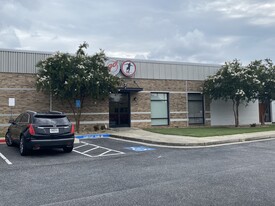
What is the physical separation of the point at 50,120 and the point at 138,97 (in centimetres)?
1250

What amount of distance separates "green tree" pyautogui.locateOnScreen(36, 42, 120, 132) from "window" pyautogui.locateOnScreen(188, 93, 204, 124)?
8.91 m

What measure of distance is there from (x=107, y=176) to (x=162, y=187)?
1736 mm

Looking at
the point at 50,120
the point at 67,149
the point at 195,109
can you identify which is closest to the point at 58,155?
the point at 67,149

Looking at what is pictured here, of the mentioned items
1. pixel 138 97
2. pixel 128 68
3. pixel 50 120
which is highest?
pixel 128 68

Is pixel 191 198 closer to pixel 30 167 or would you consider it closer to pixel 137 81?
pixel 30 167

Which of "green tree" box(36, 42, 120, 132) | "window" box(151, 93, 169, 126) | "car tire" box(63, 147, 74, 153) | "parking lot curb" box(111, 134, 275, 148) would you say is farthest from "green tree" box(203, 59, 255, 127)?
"car tire" box(63, 147, 74, 153)

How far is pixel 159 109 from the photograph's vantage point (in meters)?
23.9

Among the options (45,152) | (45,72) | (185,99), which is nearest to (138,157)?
(45,152)

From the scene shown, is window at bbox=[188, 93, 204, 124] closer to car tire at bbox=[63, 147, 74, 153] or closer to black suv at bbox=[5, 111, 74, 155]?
car tire at bbox=[63, 147, 74, 153]

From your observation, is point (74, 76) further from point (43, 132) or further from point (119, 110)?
point (43, 132)

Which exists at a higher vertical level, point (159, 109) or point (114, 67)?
point (114, 67)

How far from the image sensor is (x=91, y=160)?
9.88 metres

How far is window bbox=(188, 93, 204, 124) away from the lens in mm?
25406

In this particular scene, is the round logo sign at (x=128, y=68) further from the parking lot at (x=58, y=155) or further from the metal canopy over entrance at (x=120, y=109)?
the parking lot at (x=58, y=155)
